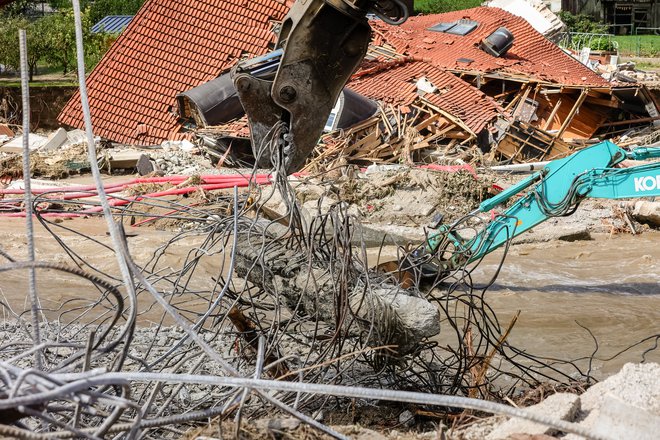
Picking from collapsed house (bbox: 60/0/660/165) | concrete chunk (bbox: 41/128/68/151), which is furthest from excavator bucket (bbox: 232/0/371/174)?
concrete chunk (bbox: 41/128/68/151)

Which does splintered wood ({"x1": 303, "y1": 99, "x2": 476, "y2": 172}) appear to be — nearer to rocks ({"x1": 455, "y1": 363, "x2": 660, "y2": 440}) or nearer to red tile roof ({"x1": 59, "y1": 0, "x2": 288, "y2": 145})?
red tile roof ({"x1": 59, "y1": 0, "x2": 288, "y2": 145})

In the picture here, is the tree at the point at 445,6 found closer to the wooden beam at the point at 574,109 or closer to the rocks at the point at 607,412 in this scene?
the wooden beam at the point at 574,109

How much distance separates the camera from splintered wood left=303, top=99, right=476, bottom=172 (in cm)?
1877

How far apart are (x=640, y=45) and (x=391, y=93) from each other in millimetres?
27144

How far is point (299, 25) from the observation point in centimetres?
560

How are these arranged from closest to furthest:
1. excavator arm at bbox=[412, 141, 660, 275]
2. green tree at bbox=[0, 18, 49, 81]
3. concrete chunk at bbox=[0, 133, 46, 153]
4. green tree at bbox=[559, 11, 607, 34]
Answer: excavator arm at bbox=[412, 141, 660, 275], concrete chunk at bbox=[0, 133, 46, 153], green tree at bbox=[0, 18, 49, 81], green tree at bbox=[559, 11, 607, 34]

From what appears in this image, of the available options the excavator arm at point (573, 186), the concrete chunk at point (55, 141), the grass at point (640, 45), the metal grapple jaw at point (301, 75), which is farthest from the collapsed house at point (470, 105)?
the grass at point (640, 45)

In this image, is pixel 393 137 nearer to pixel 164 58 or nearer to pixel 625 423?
pixel 164 58

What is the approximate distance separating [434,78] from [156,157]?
7.18m

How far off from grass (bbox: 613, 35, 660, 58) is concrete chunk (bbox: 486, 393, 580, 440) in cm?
3962

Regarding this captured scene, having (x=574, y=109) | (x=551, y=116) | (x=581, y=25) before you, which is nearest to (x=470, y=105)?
(x=551, y=116)

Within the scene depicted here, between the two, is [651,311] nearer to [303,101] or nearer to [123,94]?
[303,101]

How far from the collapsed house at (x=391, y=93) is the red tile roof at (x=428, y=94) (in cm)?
3

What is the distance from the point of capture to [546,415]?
12.7 feet
